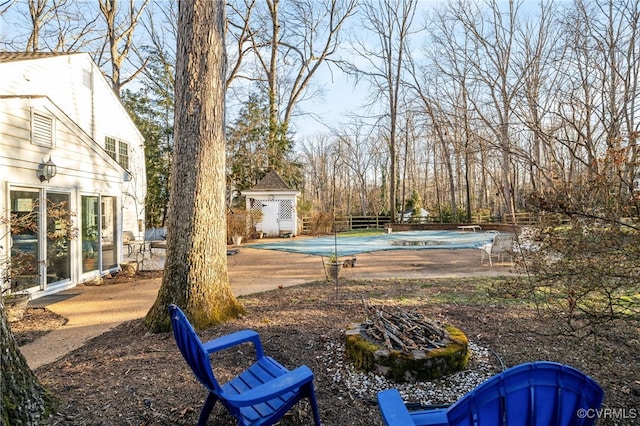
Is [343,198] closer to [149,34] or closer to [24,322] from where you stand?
[149,34]

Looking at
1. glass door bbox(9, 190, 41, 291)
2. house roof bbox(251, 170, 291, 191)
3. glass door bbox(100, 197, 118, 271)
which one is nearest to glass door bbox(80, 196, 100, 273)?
glass door bbox(100, 197, 118, 271)

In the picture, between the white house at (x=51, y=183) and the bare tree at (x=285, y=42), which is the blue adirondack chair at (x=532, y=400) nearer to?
the white house at (x=51, y=183)

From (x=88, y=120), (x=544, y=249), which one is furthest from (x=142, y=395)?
(x=88, y=120)

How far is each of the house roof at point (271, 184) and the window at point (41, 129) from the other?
12263 mm

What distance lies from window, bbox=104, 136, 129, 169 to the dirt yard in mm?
8953

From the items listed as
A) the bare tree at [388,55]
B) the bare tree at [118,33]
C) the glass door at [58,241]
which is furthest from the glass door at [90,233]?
the bare tree at [388,55]

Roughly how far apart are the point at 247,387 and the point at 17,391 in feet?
4.05

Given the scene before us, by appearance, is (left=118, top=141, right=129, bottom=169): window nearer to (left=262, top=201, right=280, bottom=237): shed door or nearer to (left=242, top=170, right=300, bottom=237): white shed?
(left=242, top=170, right=300, bottom=237): white shed

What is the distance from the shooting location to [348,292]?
580 cm

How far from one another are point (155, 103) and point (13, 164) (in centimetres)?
1519

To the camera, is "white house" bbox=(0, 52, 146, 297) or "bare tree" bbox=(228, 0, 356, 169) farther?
"bare tree" bbox=(228, 0, 356, 169)

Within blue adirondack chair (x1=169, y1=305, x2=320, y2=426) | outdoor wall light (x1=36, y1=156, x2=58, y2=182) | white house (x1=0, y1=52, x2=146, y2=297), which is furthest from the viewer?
outdoor wall light (x1=36, y1=156, x2=58, y2=182)

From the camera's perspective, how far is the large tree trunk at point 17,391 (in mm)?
1857

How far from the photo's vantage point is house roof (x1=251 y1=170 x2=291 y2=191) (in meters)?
18.4
